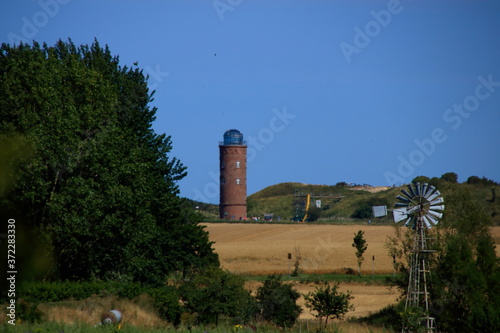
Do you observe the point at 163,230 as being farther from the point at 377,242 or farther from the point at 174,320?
the point at 377,242

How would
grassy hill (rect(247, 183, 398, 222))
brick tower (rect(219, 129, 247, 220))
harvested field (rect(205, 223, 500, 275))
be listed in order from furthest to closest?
grassy hill (rect(247, 183, 398, 222))
brick tower (rect(219, 129, 247, 220))
harvested field (rect(205, 223, 500, 275))

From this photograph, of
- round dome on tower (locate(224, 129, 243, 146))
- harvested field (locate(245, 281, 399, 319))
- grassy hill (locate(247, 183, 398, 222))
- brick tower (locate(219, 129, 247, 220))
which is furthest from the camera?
grassy hill (locate(247, 183, 398, 222))

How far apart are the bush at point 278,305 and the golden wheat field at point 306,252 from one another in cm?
624

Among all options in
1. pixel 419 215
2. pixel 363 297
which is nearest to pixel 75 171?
pixel 419 215

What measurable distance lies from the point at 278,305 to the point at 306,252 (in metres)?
44.8

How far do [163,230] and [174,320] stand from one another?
1124 cm

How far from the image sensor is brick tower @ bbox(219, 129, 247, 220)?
126m

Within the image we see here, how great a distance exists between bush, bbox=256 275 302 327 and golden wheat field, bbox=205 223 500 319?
624 cm

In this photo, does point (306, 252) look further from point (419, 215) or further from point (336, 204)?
point (336, 204)

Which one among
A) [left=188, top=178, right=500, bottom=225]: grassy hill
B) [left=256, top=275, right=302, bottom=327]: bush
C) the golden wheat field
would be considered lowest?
[left=256, top=275, right=302, bottom=327]: bush

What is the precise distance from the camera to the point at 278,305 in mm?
Result: 36156

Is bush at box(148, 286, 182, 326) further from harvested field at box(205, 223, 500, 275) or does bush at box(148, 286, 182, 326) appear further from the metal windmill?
harvested field at box(205, 223, 500, 275)

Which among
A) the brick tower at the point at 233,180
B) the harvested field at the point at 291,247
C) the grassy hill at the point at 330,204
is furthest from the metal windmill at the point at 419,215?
the grassy hill at the point at 330,204

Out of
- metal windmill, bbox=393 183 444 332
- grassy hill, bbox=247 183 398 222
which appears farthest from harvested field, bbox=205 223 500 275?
grassy hill, bbox=247 183 398 222
